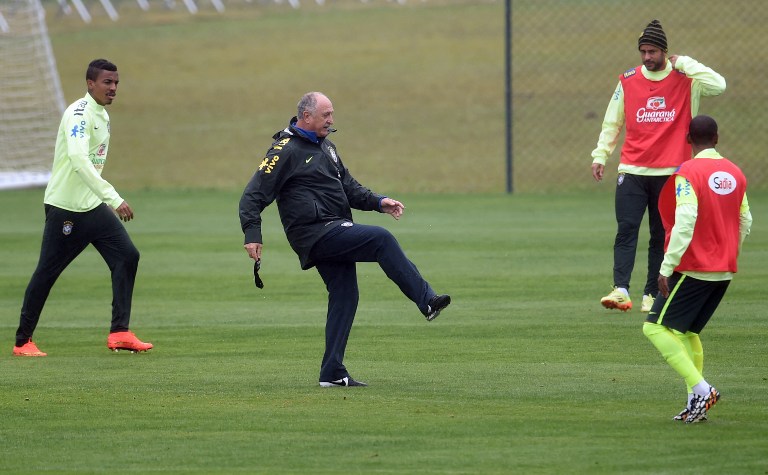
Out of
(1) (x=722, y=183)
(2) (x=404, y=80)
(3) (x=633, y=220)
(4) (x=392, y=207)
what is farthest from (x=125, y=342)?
(2) (x=404, y=80)

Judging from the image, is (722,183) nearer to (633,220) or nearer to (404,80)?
(633,220)

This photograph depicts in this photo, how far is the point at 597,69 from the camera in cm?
3241

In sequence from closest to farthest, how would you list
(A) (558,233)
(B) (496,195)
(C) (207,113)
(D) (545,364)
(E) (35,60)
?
(D) (545,364)
(A) (558,233)
(B) (496,195)
(E) (35,60)
(C) (207,113)

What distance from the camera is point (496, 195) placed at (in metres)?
21.6

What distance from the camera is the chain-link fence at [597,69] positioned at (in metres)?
25.7

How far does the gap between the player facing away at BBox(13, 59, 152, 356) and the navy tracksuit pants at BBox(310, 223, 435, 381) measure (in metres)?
2.11

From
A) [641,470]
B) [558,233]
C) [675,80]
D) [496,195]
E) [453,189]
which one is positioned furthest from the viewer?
[453,189]

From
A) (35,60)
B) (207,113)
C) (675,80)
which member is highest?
(675,80)

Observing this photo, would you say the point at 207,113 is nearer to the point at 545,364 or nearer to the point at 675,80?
the point at 675,80

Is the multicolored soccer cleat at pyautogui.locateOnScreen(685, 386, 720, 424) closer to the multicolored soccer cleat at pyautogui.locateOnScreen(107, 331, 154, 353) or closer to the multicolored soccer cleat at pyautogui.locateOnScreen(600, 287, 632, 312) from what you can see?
the multicolored soccer cleat at pyautogui.locateOnScreen(600, 287, 632, 312)

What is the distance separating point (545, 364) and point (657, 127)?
311 cm

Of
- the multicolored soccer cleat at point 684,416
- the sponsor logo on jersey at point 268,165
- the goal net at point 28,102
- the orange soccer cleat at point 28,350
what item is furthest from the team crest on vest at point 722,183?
the goal net at point 28,102

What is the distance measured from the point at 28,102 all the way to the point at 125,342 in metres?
17.9

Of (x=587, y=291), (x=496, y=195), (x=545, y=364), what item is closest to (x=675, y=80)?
(x=587, y=291)
